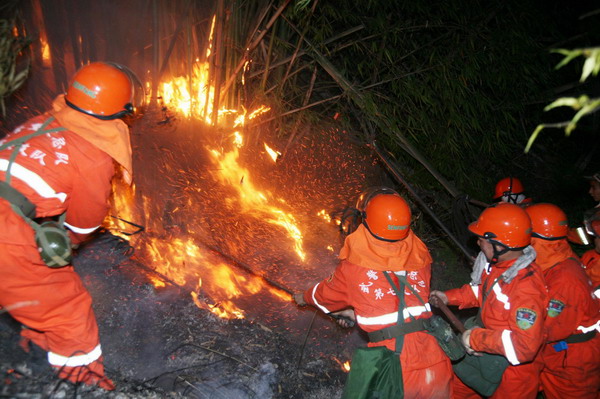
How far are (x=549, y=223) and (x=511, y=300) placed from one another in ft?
3.45

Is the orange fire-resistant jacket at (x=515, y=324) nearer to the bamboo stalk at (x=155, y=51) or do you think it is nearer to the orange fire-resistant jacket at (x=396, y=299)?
the orange fire-resistant jacket at (x=396, y=299)

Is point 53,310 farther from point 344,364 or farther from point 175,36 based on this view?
point 175,36

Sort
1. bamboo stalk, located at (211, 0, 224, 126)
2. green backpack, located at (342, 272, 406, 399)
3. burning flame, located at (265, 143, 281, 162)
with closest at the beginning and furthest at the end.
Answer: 1. green backpack, located at (342, 272, 406, 399)
2. bamboo stalk, located at (211, 0, 224, 126)
3. burning flame, located at (265, 143, 281, 162)

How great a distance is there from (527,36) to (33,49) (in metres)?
→ 6.05

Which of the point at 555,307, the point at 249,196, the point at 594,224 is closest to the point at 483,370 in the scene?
the point at 555,307

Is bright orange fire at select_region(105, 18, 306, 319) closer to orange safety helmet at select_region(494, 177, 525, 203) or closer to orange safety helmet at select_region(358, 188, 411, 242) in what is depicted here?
orange safety helmet at select_region(358, 188, 411, 242)

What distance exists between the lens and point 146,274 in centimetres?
405

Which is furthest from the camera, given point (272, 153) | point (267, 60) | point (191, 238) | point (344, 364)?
point (272, 153)

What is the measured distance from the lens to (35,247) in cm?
244

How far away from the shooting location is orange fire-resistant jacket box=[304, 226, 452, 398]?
2.66 meters

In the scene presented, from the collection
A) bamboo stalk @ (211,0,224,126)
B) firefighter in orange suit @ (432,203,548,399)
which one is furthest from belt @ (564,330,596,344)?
bamboo stalk @ (211,0,224,126)

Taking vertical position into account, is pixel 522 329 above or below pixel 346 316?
above

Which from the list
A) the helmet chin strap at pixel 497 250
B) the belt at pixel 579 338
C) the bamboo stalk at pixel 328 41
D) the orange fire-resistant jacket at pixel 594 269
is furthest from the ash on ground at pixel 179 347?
the bamboo stalk at pixel 328 41

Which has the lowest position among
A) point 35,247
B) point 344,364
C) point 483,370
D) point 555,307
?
point 344,364
